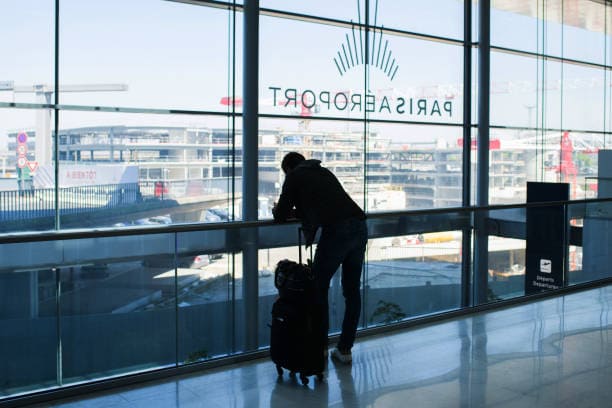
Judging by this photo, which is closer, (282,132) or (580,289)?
(580,289)

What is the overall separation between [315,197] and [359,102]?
24.2 ft

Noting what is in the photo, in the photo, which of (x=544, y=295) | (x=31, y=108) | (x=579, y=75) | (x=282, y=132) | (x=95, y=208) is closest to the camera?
(x=544, y=295)

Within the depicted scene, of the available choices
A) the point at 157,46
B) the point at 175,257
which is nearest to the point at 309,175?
the point at 175,257

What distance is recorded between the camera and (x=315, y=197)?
403 cm

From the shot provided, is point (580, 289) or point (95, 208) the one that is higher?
point (95, 208)

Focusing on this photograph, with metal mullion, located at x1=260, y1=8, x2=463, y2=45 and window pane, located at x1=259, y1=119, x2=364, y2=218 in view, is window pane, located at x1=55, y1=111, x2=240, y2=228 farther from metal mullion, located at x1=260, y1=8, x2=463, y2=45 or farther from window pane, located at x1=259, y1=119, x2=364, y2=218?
metal mullion, located at x1=260, y1=8, x2=463, y2=45

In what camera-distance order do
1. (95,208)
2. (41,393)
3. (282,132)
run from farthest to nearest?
(282,132) < (95,208) < (41,393)

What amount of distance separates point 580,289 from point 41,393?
505cm

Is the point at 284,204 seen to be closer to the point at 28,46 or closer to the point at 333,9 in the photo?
the point at 28,46

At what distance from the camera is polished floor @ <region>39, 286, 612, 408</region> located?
3.72 meters

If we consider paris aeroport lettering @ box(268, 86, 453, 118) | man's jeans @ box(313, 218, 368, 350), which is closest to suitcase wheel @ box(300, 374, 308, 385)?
man's jeans @ box(313, 218, 368, 350)

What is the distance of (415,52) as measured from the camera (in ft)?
39.7

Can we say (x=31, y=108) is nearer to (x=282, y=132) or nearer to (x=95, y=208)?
(x=95, y=208)

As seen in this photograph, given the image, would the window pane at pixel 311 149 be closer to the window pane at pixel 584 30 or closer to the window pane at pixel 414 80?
the window pane at pixel 414 80
